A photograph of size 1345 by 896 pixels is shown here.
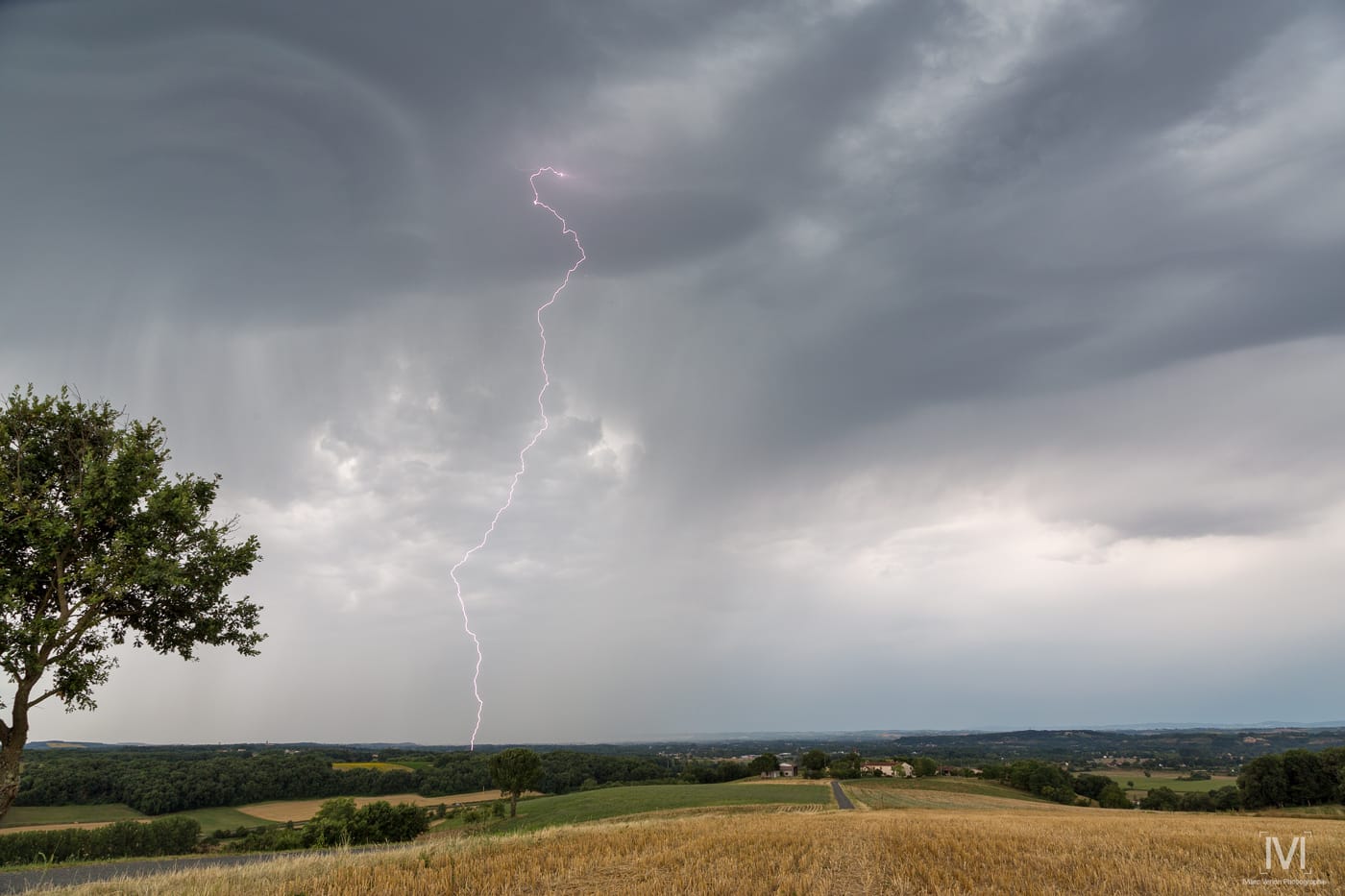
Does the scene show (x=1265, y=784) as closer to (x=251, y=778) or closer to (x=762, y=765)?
Result: (x=762, y=765)

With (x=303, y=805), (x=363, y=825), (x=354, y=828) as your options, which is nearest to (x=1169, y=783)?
(x=363, y=825)

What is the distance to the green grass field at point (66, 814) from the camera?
58438 millimetres

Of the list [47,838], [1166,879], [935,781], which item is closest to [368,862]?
[1166,879]

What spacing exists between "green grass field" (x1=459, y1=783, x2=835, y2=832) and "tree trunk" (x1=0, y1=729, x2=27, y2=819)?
119 feet

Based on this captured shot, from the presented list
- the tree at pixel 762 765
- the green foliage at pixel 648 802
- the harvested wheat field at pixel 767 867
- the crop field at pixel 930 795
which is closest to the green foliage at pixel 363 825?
the green foliage at pixel 648 802

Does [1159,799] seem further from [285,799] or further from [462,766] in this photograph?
[285,799]

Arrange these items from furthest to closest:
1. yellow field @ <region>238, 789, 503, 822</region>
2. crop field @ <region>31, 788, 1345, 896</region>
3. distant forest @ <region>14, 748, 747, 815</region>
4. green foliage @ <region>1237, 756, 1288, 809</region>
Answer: green foliage @ <region>1237, 756, 1288, 809</region> → yellow field @ <region>238, 789, 503, 822</region> → distant forest @ <region>14, 748, 747, 815</region> → crop field @ <region>31, 788, 1345, 896</region>

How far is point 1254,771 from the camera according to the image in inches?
3287

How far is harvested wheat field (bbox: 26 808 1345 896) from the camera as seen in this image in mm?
11891

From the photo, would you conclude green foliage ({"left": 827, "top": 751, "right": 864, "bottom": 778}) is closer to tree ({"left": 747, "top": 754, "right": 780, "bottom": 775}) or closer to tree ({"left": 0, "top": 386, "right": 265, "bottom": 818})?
tree ({"left": 747, "top": 754, "right": 780, "bottom": 775})

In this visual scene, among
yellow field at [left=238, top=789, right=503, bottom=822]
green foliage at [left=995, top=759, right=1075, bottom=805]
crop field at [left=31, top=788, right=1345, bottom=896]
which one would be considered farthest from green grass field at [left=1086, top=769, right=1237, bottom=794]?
yellow field at [left=238, top=789, right=503, bottom=822]

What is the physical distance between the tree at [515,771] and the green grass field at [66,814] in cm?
3686

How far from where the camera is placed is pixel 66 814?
6125cm

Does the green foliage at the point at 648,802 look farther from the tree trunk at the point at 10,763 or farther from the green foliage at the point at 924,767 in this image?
the green foliage at the point at 924,767
